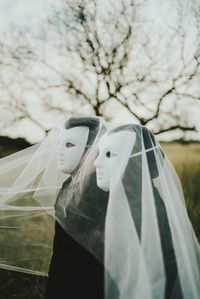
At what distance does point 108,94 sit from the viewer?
899 cm

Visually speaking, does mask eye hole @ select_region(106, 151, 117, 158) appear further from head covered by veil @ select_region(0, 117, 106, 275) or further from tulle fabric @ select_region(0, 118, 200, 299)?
head covered by veil @ select_region(0, 117, 106, 275)

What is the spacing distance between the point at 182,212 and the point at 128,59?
23.2ft

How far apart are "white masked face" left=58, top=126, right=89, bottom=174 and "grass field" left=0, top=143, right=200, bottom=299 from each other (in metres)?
2.27

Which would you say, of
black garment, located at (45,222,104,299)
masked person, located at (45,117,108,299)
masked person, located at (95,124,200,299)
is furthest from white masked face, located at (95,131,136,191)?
black garment, located at (45,222,104,299)

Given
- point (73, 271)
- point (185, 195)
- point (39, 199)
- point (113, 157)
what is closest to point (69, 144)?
point (39, 199)

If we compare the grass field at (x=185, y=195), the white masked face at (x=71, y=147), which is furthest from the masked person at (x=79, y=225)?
the grass field at (x=185, y=195)

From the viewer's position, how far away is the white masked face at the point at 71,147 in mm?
2473

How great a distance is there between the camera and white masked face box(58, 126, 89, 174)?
2.47 metres

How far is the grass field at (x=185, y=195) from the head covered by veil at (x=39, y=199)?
1891 mm

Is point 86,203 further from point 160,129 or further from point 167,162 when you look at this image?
point 160,129

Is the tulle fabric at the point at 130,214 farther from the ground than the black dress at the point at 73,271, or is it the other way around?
the tulle fabric at the point at 130,214

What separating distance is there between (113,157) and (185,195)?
268 centimetres

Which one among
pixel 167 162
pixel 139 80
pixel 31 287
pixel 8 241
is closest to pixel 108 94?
pixel 139 80

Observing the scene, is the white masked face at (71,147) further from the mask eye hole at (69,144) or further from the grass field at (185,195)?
the grass field at (185,195)
